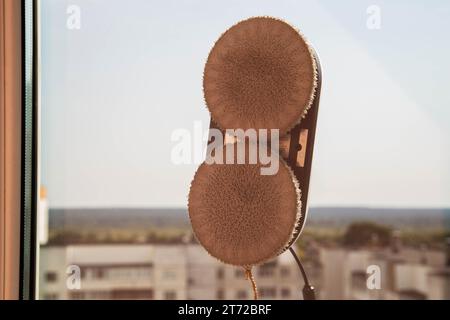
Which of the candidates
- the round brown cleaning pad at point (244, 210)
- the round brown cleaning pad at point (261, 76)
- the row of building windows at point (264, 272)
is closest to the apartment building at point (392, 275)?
the row of building windows at point (264, 272)

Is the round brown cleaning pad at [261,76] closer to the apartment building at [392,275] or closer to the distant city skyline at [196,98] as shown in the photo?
the distant city skyline at [196,98]

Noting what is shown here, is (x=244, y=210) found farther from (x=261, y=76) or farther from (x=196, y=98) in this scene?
(x=196, y=98)

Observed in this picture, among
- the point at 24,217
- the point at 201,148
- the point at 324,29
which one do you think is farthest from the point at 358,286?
the point at 24,217

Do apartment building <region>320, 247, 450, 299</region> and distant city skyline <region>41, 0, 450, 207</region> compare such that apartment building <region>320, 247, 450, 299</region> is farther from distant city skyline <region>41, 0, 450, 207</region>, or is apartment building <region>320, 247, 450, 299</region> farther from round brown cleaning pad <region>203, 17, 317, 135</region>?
round brown cleaning pad <region>203, 17, 317, 135</region>

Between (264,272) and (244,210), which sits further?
(264,272)

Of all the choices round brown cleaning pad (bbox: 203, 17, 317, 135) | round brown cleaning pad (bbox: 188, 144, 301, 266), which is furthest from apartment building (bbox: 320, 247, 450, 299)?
round brown cleaning pad (bbox: 203, 17, 317, 135)

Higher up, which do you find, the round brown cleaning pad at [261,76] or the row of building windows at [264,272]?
the round brown cleaning pad at [261,76]

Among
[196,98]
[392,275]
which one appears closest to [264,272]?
[392,275]
